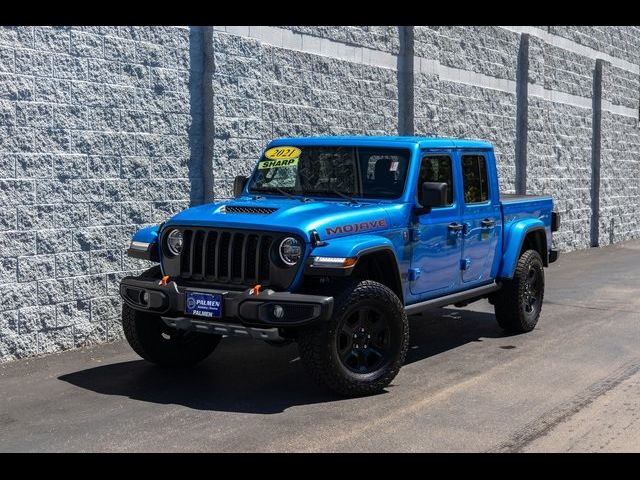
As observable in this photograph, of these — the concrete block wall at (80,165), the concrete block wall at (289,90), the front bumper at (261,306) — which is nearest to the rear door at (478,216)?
the front bumper at (261,306)

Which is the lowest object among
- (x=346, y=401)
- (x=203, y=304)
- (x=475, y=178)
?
(x=346, y=401)

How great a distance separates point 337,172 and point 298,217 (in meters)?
1.22

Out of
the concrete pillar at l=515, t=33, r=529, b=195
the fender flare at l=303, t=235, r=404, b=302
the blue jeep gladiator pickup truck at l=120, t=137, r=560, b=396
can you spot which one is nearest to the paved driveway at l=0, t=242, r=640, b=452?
the blue jeep gladiator pickup truck at l=120, t=137, r=560, b=396

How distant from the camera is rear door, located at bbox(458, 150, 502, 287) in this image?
8594mm

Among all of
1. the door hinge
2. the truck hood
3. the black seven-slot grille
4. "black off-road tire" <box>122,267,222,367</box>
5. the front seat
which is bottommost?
"black off-road tire" <box>122,267,222,367</box>

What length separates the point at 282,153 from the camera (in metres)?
8.43

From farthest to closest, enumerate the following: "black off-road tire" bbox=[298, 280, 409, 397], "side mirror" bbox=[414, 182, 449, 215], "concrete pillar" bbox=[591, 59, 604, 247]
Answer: "concrete pillar" bbox=[591, 59, 604, 247] → "side mirror" bbox=[414, 182, 449, 215] → "black off-road tire" bbox=[298, 280, 409, 397]

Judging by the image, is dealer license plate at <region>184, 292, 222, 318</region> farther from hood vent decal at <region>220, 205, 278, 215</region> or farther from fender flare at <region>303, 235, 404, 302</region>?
hood vent decal at <region>220, 205, 278, 215</region>

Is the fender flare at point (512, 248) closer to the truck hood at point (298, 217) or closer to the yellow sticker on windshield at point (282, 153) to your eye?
the truck hood at point (298, 217)

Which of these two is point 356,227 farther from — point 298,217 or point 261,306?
point 261,306

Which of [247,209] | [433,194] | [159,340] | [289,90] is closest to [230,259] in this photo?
[247,209]

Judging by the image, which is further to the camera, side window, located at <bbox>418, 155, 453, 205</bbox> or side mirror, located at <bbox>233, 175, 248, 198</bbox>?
side mirror, located at <bbox>233, 175, 248, 198</bbox>

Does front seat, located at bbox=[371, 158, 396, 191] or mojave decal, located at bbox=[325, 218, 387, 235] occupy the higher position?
front seat, located at bbox=[371, 158, 396, 191]

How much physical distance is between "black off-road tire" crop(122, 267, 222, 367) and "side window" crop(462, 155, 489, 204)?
9.32ft
